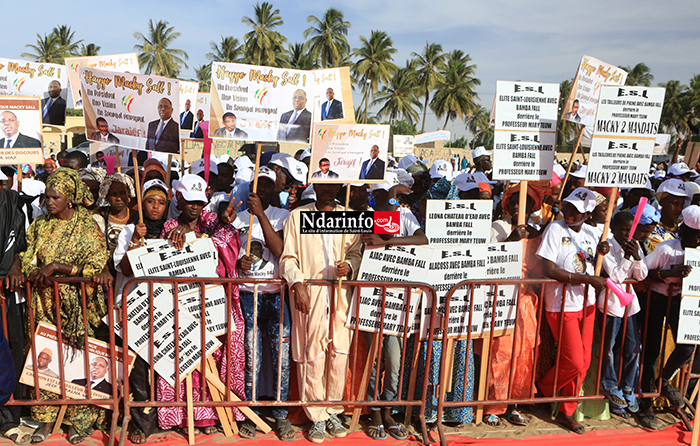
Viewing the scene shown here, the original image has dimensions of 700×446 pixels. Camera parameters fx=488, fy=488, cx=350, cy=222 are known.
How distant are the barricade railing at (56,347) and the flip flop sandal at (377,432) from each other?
6.72ft

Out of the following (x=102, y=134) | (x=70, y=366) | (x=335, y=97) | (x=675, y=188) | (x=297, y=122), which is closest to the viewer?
(x=70, y=366)

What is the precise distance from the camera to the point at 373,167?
4.10 meters

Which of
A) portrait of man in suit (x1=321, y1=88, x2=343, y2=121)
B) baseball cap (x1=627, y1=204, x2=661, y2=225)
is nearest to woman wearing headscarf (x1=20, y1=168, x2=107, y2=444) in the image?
portrait of man in suit (x1=321, y1=88, x2=343, y2=121)

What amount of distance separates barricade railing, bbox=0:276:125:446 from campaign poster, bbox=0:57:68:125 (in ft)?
9.39

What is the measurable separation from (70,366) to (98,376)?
23 cm

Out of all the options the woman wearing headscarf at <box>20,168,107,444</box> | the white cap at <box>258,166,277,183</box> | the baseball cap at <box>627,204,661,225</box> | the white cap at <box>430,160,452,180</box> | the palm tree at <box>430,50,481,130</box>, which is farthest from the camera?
the palm tree at <box>430,50,481,130</box>

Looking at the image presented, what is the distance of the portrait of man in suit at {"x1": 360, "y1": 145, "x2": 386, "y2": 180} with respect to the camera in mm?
4090

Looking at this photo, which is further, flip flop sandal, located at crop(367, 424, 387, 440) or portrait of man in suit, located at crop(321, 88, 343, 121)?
portrait of man in suit, located at crop(321, 88, 343, 121)

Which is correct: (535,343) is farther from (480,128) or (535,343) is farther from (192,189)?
(480,128)

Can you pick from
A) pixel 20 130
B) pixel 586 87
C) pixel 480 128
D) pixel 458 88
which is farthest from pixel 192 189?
pixel 480 128

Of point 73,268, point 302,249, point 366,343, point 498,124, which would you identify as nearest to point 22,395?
point 73,268

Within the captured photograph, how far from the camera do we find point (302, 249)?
4.05m

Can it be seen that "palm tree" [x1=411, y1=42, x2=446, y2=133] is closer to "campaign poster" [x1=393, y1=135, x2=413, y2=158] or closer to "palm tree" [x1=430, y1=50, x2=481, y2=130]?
"palm tree" [x1=430, y1=50, x2=481, y2=130]

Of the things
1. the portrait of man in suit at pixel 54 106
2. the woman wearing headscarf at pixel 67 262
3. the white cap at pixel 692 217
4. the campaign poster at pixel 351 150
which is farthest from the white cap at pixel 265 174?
the white cap at pixel 692 217
